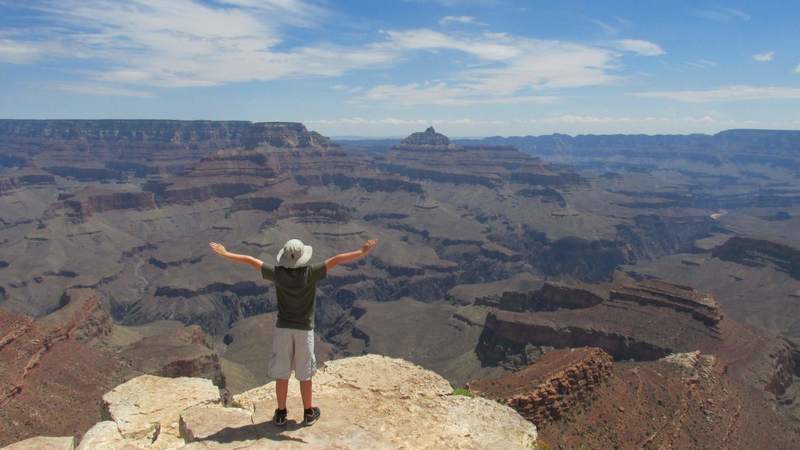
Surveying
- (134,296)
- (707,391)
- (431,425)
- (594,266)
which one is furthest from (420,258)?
(431,425)

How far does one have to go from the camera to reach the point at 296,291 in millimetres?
12820

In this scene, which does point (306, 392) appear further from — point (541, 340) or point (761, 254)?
point (761, 254)

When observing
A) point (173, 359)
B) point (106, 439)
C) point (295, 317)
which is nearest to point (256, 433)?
point (295, 317)

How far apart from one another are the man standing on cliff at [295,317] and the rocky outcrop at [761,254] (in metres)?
153

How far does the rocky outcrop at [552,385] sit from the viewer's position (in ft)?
100

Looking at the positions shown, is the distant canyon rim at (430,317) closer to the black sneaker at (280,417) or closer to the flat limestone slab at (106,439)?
the black sneaker at (280,417)

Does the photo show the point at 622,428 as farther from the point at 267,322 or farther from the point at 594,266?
the point at 594,266

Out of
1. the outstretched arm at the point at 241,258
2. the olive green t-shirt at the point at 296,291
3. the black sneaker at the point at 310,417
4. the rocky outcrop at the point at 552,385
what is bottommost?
the rocky outcrop at the point at 552,385

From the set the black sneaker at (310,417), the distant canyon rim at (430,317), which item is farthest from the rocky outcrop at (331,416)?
the distant canyon rim at (430,317)

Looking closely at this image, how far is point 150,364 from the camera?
59438 millimetres

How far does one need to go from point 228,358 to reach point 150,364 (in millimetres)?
33355

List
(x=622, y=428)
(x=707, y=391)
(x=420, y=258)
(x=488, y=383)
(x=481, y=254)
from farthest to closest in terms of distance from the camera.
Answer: (x=481, y=254)
(x=420, y=258)
(x=707, y=391)
(x=622, y=428)
(x=488, y=383)

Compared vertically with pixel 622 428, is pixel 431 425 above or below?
above

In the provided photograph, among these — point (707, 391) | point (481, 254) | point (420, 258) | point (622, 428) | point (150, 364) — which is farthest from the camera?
point (481, 254)
